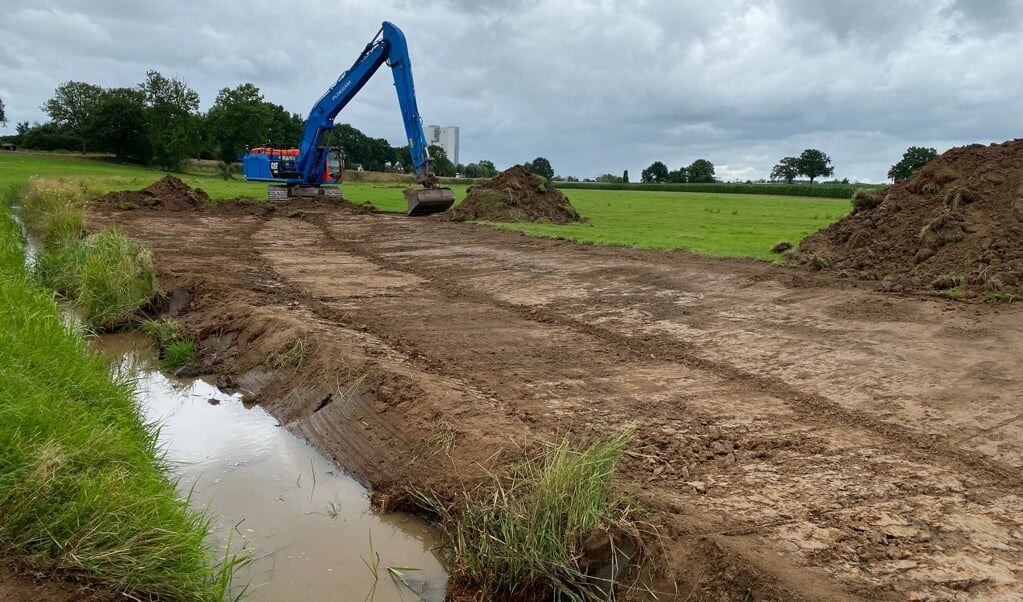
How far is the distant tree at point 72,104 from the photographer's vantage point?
74.0 metres

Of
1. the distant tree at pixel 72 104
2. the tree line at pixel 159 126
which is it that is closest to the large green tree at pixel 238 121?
the tree line at pixel 159 126

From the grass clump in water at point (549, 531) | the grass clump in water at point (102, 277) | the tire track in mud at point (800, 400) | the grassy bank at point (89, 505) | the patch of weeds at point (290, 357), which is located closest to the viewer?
the grassy bank at point (89, 505)

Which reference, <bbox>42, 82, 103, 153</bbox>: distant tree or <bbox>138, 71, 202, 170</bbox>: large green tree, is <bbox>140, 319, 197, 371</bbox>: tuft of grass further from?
<bbox>42, 82, 103, 153</bbox>: distant tree

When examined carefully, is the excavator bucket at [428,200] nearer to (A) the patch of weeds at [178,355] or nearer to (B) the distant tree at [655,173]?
(A) the patch of weeds at [178,355]

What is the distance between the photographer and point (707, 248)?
1448 cm

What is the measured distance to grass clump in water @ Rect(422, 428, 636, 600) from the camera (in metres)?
3.49

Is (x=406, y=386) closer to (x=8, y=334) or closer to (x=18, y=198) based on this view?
(x=8, y=334)

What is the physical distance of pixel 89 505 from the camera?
3.31 m

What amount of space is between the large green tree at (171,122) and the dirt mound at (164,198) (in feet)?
126

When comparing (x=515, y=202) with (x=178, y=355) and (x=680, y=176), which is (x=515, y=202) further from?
(x=680, y=176)

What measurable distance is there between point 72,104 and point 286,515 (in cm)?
8924

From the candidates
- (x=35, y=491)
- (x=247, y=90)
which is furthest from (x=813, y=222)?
(x=247, y=90)

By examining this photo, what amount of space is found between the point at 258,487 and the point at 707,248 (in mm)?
11430

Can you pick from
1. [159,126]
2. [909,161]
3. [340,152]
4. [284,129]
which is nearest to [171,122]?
[159,126]
